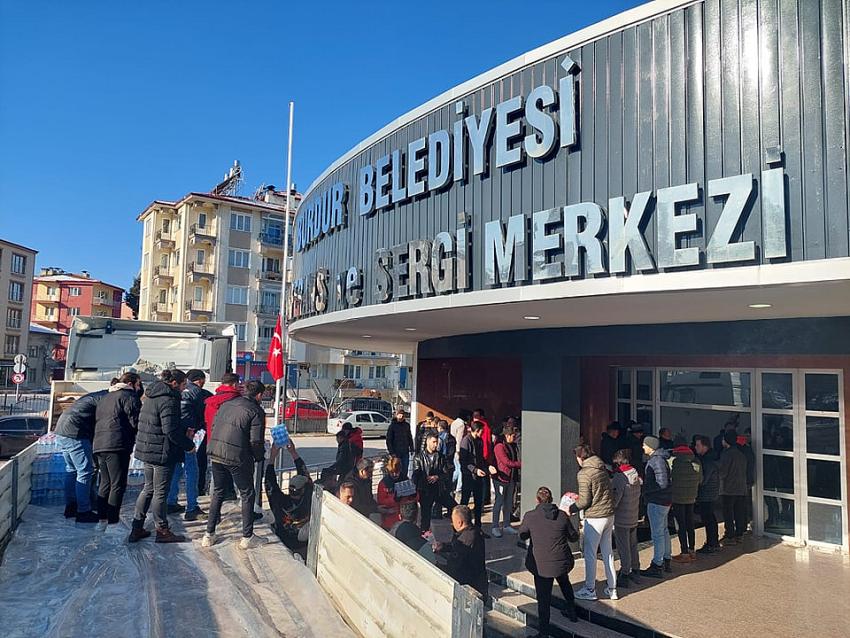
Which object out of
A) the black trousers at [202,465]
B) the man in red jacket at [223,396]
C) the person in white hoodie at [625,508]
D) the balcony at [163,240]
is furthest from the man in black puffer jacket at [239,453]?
the balcony at [163,240]

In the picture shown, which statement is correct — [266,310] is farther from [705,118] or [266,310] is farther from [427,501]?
[705,118]

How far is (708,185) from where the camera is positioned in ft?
17.7

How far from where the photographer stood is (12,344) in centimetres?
5669

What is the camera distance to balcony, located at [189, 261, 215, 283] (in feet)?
150

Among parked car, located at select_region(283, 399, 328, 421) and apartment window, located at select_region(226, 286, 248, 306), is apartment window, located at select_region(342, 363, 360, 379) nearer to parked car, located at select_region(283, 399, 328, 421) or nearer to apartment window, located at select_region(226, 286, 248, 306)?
apartment window, located at select_region(226, 286, 248, 306)

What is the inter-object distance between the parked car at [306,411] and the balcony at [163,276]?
24395 mm

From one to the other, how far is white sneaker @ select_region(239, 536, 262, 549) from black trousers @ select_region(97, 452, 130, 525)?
1.47m

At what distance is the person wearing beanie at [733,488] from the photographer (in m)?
8.52

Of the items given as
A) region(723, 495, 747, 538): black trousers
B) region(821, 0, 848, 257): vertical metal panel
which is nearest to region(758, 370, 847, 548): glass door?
region(723, 495, 747, 538): black trousers

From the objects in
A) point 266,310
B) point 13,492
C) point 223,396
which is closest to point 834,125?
point 223,396

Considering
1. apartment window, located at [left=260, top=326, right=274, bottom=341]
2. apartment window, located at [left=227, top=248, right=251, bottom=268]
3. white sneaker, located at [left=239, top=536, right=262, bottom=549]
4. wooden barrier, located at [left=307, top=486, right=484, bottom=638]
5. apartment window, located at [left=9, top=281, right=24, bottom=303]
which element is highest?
apartment window, located at [left=227, top=248, right=251, bottom=268]

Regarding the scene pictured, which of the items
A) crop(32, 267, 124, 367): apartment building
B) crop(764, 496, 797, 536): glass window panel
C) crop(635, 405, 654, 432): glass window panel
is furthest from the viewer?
crop(32, 267, 124, 367): apartment building

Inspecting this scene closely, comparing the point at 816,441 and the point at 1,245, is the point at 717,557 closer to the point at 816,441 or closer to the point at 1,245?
the point at 816,441

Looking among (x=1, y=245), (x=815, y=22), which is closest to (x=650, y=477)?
(x=815, y=22)
